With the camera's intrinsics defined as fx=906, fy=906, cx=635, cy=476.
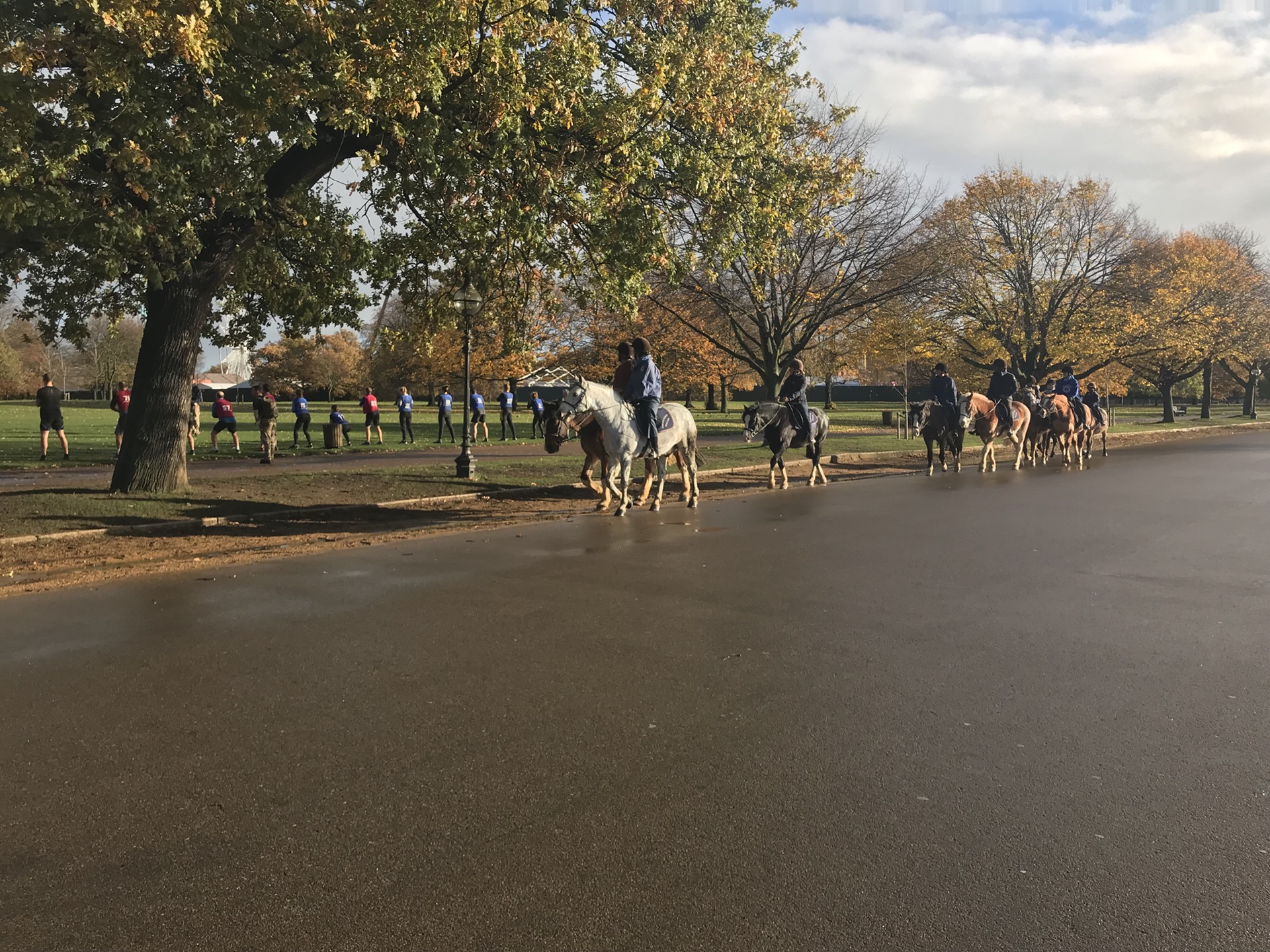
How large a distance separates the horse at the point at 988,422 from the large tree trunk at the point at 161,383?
53.2ft

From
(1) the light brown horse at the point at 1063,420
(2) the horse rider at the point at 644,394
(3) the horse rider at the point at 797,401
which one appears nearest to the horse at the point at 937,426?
(1) the light brown horse at the point at 1063,420

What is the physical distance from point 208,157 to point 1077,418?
22331 mm

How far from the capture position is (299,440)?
105 ft

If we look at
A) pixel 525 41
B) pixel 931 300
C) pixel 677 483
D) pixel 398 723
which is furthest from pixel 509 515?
pixel 931 300

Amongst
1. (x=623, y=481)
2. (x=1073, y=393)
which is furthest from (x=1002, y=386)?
(x=623, y=481)

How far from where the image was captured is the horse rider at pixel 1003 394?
23.0 m

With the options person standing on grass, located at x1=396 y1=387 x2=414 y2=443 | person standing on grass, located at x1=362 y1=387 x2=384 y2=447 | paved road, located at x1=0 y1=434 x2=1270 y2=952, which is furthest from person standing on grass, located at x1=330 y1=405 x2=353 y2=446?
paved road, located at x1=0 y1=434 x2=1270 y2=952

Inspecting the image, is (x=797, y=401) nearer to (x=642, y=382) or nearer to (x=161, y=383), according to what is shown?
(x=642, y=382)

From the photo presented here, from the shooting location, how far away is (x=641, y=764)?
449 cm

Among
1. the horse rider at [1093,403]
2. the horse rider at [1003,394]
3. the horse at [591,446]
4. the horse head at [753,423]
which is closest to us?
the horse at [591,446]

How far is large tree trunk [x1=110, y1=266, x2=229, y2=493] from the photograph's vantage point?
46.7 feet

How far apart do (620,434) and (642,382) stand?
92 centimetres

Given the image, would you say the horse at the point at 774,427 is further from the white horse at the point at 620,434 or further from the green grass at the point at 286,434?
the green grass at the point at 286,434

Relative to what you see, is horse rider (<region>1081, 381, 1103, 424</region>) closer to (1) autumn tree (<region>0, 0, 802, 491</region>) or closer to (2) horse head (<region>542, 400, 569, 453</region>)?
(1) autumn tree (<region>0, 0, 802, 491</region>)
